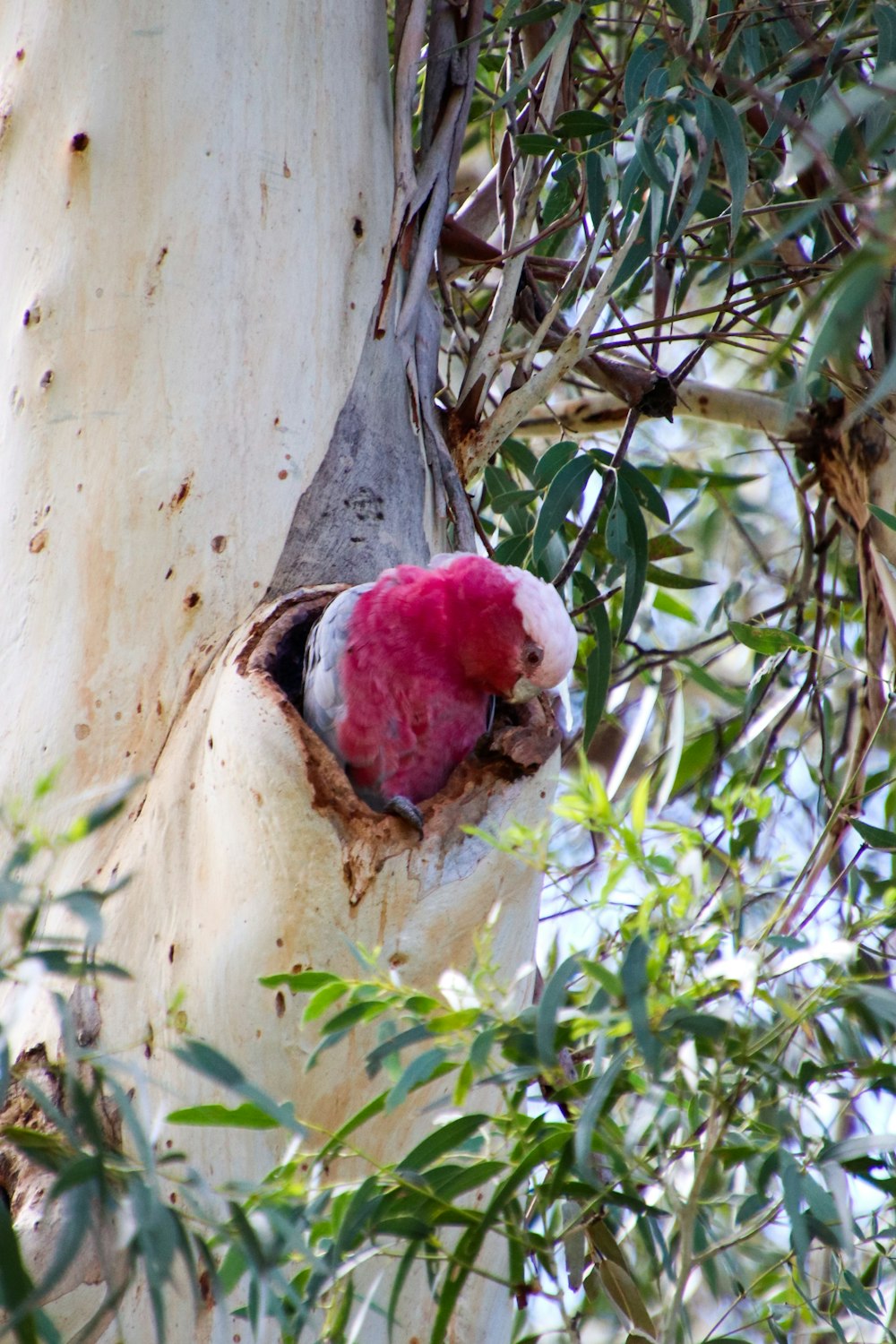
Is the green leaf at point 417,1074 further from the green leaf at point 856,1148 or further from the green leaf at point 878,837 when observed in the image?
the green leaf at point 878,837

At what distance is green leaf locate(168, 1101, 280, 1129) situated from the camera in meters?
0.90

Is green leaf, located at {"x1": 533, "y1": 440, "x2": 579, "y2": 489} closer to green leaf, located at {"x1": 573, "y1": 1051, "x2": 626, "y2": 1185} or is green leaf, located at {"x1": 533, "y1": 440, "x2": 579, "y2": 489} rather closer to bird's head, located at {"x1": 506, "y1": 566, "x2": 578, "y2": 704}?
bird's head, located at {"x1": 506, "y1": 566, "x2": 578, "y2": 704}

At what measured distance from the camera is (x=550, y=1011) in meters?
0.86

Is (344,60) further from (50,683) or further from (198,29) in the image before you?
(50,683)

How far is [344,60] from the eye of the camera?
5.24 ft

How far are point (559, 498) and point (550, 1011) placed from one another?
987 mm

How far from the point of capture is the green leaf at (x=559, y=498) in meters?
1.70

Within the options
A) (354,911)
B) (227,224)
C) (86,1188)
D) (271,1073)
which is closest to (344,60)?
(227,224)

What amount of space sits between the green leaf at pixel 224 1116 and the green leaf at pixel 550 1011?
19cm

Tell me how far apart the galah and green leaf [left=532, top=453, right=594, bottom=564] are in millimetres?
60

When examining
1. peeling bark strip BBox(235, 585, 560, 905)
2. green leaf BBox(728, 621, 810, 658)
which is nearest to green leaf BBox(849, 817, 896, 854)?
green leaf BBox(728, 621, 810, 658)

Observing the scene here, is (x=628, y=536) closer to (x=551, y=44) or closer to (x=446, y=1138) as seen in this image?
(x=551, y=44)

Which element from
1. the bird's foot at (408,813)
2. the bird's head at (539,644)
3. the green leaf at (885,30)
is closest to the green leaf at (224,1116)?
the bird's foot at (408,813)

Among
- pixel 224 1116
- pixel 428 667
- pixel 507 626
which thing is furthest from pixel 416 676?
pixel 224 1116
